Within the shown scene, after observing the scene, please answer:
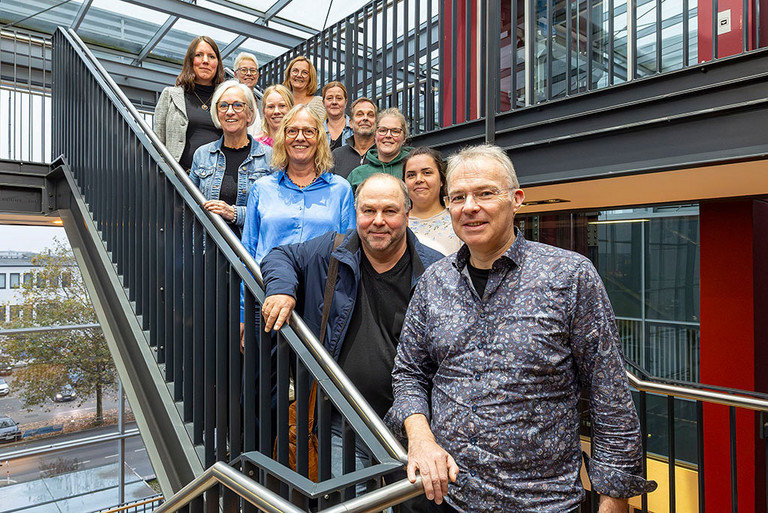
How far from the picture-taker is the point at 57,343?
501 inches

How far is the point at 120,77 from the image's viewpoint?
8461mm

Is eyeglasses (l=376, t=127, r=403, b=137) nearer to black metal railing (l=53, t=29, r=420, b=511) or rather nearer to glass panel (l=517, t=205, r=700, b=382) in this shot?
black metal railing (l=53, t=29, r=420, b=511)

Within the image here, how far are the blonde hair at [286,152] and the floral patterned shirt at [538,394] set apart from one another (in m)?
1.14

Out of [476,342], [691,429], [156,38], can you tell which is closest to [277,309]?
[476,342]

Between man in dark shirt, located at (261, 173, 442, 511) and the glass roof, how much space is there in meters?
6.83

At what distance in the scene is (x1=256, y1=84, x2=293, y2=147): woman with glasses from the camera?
2952mm

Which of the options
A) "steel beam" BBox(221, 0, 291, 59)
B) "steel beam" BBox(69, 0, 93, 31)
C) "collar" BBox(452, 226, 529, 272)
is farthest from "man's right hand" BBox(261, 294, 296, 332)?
"steel beam" BBox(69, 0, 93, 31)

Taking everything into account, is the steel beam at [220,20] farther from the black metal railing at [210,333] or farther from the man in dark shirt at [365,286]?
the man in dark shirt at [365,286]

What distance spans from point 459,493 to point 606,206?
4.21m

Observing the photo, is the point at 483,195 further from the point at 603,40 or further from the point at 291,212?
the point at 603,40

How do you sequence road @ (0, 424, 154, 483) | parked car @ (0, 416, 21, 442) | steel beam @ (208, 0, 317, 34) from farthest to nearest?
1. road @ (0, 424, 154, 483)
2. parked car @ (0, 416, 21, 442)
3. steel beam @ (208, 0, 317, 34)

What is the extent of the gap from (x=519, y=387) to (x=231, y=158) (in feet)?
6.17

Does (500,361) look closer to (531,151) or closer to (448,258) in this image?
(448,258)

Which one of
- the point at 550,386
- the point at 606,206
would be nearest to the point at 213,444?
the point at 550,386
